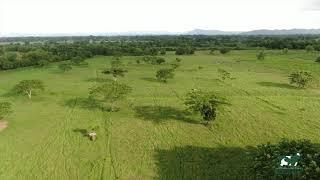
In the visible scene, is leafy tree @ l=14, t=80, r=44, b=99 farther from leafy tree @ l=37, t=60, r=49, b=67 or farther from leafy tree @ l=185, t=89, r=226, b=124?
leafy tree @ l=37, t=60, r=49, b=67

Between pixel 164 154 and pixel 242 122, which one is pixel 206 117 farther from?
pixel 164 154

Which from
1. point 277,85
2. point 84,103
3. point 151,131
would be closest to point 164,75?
point 277,85

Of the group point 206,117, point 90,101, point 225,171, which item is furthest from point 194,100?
point 90,101

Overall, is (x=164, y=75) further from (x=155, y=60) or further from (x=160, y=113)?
(x=155, y=60)

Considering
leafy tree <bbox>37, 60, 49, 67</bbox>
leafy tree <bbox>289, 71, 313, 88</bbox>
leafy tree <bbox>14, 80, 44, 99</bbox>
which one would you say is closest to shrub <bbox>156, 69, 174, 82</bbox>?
leafy tree <bbox>289, 71, 313, 88</bbox>

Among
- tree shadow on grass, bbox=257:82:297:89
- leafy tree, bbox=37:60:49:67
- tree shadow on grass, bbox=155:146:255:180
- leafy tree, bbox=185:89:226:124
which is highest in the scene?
leafy tree, bbox=185:89:226:124

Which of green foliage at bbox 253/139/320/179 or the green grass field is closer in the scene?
green foliage at bbox 253/139/320/179
